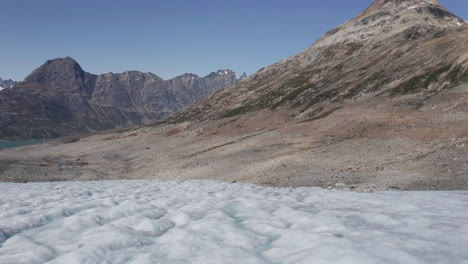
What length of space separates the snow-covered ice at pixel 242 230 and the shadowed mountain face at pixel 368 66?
120 feet

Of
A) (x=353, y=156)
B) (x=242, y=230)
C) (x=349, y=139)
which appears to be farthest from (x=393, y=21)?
(x=242, y=230)

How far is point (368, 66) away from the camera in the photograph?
76.0 meters

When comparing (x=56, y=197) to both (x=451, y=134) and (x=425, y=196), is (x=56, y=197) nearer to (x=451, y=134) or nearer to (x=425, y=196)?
(x=425, y=196)

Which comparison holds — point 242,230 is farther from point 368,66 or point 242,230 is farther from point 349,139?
point 368,66

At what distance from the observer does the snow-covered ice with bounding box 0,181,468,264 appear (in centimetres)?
721

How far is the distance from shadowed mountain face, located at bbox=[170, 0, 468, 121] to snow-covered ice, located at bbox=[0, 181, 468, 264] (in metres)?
36.4

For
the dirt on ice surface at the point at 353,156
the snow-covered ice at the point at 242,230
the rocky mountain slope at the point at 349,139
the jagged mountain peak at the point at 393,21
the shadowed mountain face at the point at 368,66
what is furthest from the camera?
the jagged mountain peak at the point at 393,21

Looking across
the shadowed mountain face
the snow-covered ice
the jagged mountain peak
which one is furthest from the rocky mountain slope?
the jagged mountain peak

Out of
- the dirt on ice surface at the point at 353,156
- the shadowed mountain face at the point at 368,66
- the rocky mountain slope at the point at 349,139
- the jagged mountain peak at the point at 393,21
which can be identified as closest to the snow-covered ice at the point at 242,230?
the dirt on ice surface at the point at 353,156

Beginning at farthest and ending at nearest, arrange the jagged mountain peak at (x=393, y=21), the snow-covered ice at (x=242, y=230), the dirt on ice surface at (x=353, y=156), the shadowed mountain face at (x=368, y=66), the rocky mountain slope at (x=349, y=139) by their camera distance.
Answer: the jagged mountain peak at (x=393, y=21) < the shadowed mountain face at (x=368, y=66) < the rocky mountain slope at (x=349, y=139) < the dirt on ice surface at (x=353, y=156) < the snow-covered ice at (x=242, y=230)

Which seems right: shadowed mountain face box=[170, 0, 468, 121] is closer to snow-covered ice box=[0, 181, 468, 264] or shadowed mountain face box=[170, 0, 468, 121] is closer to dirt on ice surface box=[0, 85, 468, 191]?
dirt on ice surface box=[0, 85, 468, 191]

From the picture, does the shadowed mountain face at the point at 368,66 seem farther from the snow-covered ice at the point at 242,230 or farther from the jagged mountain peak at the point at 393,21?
the snow-covered ice at the point at 242,230

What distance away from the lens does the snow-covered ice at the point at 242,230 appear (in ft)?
23.7

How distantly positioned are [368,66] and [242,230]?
7597 cm
